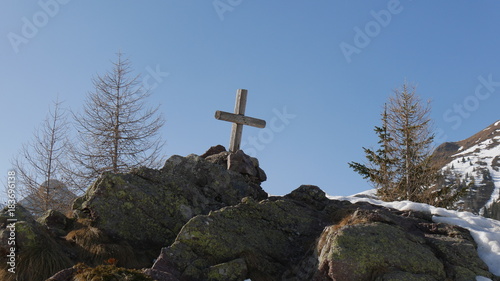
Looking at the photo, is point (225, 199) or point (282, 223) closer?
point (282, 223)

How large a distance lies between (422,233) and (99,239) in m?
6.24

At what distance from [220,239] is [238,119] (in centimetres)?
751

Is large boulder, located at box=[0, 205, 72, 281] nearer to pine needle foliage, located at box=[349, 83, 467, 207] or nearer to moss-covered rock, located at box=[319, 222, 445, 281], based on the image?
moss-covered rock, located at box=[319, 222, 445, 281]

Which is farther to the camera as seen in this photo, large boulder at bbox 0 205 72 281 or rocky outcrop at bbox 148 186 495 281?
large boulder at bbox 0 205 72 281

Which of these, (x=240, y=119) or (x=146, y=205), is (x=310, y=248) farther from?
(x=240, y=119)

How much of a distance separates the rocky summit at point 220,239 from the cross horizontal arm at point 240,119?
14.2ft

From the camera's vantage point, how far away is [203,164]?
10930 mm

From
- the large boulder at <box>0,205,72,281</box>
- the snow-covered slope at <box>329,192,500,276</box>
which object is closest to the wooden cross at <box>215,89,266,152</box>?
the snow-covered slope at <box>329,192,500,276</box>

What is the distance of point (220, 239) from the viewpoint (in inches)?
300

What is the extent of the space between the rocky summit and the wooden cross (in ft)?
14.0

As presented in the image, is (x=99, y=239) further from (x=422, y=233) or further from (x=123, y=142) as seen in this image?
(x=123, y=142)

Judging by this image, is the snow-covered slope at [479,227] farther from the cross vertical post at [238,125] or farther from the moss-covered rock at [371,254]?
the cross vertical post at [238,125]

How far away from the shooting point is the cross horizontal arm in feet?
47.9

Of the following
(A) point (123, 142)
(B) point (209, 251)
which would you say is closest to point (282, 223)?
(B) point (209, 251)
